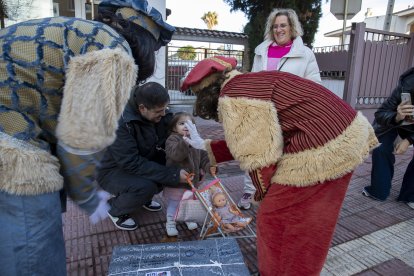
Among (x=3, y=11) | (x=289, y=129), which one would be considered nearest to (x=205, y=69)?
(x=289, y=129)

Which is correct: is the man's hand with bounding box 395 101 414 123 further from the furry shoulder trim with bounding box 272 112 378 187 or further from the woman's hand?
the furry shoulder trim with bounding box 272 112 378 187

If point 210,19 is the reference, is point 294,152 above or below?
below

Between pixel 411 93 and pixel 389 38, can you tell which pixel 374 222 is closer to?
pixel 411 93

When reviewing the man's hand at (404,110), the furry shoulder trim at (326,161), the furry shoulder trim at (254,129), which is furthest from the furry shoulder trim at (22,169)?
the man's hand at (404,110)

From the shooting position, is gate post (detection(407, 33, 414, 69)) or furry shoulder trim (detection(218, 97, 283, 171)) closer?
furry shoulder trim (detection(218, 97, 283, 171))

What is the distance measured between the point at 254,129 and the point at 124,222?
5.60ft

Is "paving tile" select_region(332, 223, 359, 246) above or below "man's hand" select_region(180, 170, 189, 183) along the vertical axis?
below

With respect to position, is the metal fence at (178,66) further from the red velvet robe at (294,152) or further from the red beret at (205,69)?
the red velvet robe at (294,152)

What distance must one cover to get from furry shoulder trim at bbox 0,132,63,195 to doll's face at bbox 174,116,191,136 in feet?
5.20

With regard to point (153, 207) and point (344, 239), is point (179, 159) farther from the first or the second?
point (344, 239)

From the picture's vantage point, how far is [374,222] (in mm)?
3109

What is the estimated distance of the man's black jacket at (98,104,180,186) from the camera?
2.61 meters

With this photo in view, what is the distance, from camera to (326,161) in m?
1.61

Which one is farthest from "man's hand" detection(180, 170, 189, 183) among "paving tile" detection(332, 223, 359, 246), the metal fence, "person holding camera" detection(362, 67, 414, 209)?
the metal fence
